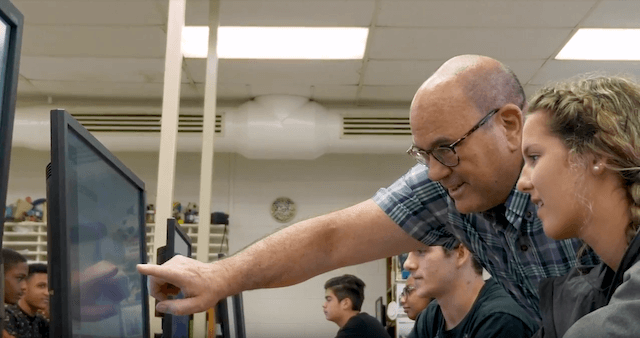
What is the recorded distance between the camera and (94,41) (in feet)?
15.5

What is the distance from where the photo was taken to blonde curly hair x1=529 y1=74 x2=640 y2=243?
99 cm

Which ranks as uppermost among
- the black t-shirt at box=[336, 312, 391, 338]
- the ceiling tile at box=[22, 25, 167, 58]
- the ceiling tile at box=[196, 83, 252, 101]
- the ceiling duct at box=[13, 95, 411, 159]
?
the ceiling tile at box=[196, 83, 252, 101]

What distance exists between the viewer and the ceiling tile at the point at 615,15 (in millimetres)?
4109

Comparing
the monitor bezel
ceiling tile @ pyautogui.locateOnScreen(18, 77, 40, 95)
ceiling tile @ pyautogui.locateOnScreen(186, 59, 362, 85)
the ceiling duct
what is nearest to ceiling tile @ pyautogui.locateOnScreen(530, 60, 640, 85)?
the ceiling duct

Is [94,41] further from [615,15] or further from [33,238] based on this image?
[615,15]

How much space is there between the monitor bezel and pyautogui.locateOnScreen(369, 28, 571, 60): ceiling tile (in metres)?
Answer: 3.68

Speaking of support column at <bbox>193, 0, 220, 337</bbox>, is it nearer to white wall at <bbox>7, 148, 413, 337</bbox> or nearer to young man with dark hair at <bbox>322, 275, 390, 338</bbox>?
young man with dark hair at <bbox>322, 275, 390, 338</bbox>

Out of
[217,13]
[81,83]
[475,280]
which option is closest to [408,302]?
[475,280]

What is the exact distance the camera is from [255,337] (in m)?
6.35

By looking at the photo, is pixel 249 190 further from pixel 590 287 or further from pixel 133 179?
pixel 590 287

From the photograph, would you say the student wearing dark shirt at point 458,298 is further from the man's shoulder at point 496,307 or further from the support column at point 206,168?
the support column at point 206,168

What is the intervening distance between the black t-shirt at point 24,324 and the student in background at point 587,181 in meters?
2.71

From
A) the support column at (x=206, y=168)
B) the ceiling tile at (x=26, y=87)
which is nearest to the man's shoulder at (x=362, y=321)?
the support column at (x=206, y=168)

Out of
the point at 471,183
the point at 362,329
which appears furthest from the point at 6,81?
the point at 362,329
